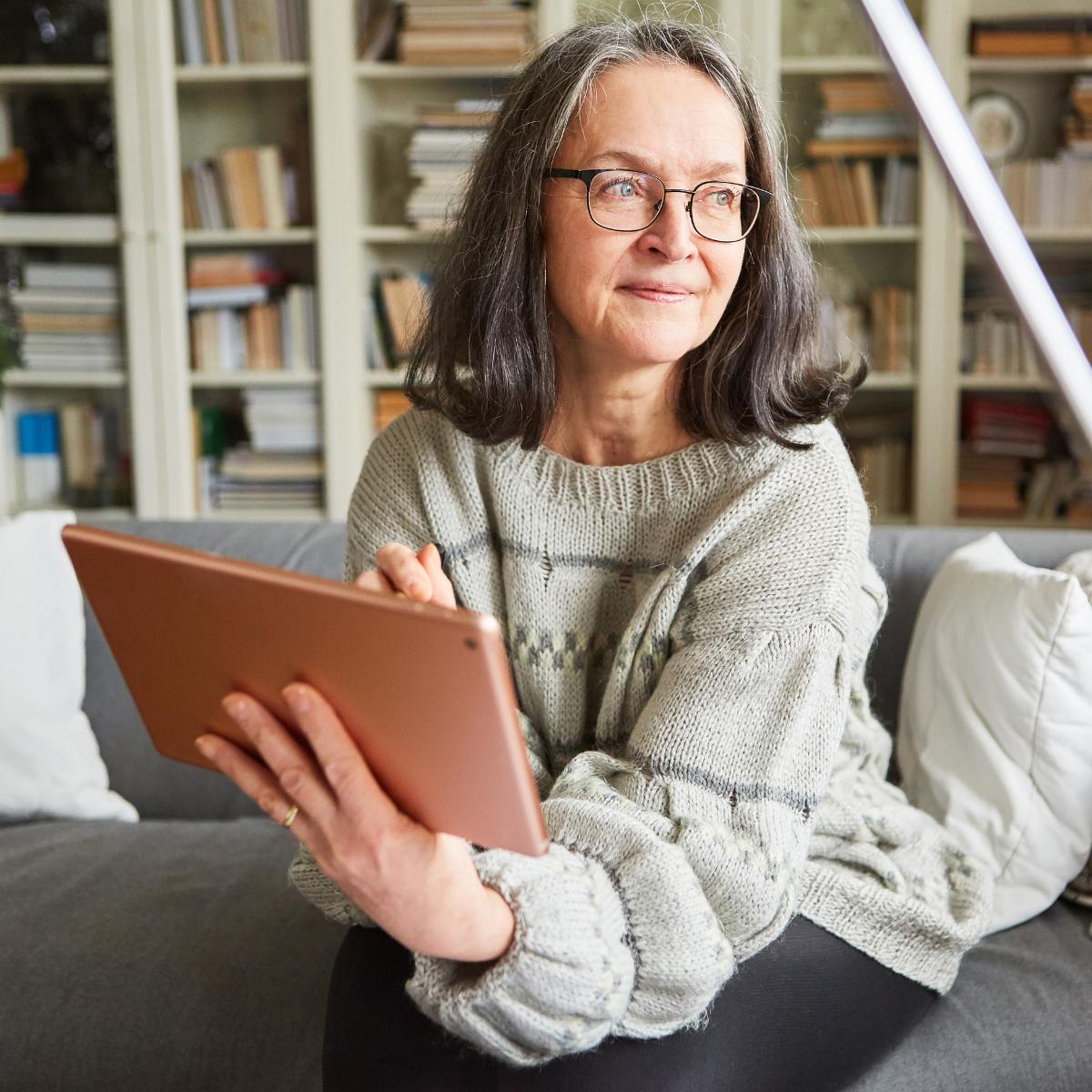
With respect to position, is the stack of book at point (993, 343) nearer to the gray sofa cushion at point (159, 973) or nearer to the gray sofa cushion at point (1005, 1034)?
the gray sofa cushion at point (1005, 1034)

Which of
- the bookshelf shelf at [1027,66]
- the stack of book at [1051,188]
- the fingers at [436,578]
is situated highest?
the bookshelf shelf at [1027,66]

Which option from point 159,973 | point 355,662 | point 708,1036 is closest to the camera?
point 355,662

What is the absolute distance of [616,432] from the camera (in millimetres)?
1216

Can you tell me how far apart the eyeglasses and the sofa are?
0.69 metres

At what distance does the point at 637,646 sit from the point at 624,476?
0.17 metres

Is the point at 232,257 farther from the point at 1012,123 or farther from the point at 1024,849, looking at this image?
the point at 1024,849

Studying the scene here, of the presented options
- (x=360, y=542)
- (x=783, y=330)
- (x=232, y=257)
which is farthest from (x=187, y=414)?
(x=783, y=330)

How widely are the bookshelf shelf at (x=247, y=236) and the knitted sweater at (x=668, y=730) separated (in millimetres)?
1986

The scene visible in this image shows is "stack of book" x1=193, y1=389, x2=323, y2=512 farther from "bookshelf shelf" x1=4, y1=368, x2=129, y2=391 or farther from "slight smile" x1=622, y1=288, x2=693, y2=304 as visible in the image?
"slight smile" x1=622, y1=288, x2=693, y2=304

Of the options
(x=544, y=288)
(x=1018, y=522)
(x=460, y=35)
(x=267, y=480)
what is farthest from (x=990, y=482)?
(x=544, y=288)

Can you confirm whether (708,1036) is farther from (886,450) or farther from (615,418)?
(886,450)

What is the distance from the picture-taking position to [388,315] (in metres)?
3.16

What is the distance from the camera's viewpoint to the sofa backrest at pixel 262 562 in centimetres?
161

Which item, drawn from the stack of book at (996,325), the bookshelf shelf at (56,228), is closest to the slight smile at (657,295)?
the stack of book at (996,325)
